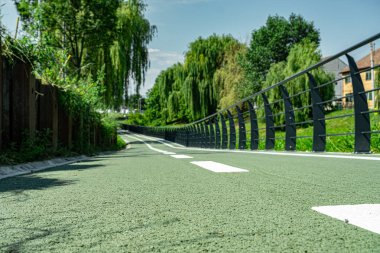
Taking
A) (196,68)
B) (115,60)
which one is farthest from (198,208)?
(196,68)

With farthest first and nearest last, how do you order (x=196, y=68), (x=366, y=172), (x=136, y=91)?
1. (x=196, y=68)
2. (x=136, y=91)
3. (x=366, y=172)

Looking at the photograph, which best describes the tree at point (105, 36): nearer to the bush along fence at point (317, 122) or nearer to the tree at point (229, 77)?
the bush along fence at point (317, 122)

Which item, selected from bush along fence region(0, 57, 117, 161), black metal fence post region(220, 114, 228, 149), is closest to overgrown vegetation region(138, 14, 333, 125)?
black metal fence post region(220, 114, 228, 149)

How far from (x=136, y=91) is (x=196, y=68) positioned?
11.1m

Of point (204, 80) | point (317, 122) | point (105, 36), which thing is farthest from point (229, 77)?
point (317, 122)

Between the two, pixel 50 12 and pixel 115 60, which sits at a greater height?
pixel 50 12

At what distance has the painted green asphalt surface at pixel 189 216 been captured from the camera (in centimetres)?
118

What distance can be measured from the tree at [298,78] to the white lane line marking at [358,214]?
81.3 feet

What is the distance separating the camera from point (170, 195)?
86.4 inches

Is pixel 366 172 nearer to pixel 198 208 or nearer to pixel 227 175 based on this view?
Result: pixel 227 175

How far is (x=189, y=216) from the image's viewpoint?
1.61 meters

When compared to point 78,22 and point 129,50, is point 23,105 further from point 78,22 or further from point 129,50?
point 129,50

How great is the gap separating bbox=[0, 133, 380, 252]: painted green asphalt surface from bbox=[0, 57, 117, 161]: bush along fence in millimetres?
2985

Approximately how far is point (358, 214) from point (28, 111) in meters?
5.50
